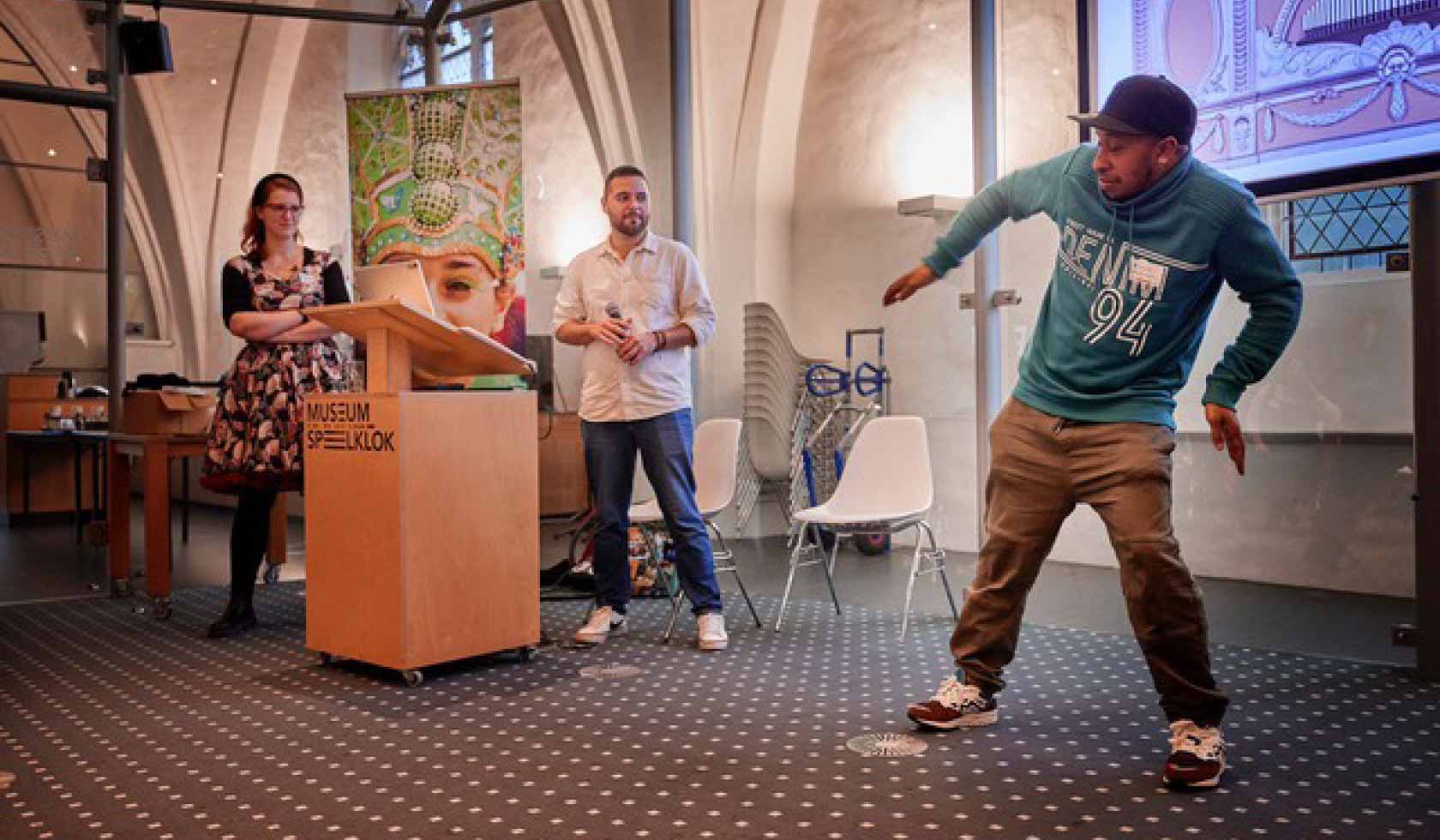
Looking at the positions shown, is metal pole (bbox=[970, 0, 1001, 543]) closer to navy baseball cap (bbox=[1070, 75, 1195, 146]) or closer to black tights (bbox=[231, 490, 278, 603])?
navy baseball cap (bbox=[1070, 75, 1195, 146])

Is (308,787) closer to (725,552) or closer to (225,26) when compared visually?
(725,552)

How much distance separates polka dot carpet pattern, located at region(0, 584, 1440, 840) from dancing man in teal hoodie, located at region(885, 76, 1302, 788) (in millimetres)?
336

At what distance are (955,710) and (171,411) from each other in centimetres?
424

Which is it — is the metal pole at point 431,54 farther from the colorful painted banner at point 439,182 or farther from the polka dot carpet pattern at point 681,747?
the polka dot carpet pattern at point 681,747

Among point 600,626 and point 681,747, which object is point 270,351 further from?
point 681,747

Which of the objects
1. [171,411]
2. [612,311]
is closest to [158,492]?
[171,411]

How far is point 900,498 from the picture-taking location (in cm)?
527

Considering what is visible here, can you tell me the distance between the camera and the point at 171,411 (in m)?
6.09

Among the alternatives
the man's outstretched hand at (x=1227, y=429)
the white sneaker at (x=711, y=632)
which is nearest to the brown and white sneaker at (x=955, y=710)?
the man's outstretched hand at (x=1227, y=429)

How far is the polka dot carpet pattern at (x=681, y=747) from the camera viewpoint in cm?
277

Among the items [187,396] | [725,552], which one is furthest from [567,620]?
[187,396]

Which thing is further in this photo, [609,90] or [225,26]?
[609,90]

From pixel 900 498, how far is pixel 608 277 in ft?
4.91

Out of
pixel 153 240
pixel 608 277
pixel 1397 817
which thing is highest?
pixel 153 240
